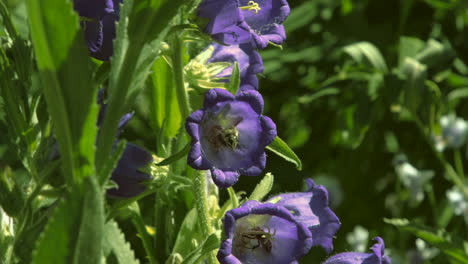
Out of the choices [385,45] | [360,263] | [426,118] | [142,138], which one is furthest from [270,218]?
[385,45]

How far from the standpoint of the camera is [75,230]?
0.50m

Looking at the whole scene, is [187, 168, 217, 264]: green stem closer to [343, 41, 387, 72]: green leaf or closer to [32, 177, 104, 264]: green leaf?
[32, 177, 104, 264]: green leaf

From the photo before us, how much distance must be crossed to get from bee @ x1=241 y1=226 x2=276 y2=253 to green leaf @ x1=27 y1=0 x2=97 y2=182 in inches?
13.8

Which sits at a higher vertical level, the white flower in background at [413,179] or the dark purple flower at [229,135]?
the dark purple flower at [229,135]

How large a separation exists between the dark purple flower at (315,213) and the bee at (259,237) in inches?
1.6

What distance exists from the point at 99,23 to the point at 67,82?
9.3 inches

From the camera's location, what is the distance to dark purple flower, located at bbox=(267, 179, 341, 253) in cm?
84

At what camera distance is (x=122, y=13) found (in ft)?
1.83

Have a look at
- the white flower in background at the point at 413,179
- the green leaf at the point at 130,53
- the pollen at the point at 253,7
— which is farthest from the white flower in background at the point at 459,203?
the green leaf at the point at 130,53

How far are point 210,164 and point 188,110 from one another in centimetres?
7

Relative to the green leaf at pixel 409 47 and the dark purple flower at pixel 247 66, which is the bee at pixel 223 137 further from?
the green leaf at pixel 409 47

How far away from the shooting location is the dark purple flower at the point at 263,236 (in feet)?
2.34

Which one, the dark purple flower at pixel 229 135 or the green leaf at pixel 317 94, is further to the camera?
the green leaf at pixel 317 94

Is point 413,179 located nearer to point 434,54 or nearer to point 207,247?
point 434,54
